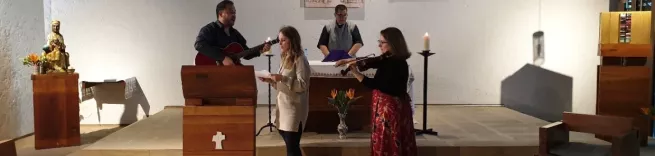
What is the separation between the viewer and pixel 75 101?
17.5 feet

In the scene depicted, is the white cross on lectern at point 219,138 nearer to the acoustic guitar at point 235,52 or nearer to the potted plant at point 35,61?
the acoustic guitar at point 235,52

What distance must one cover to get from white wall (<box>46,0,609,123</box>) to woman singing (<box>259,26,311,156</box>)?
10.3 ft

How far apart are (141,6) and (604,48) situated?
16.0 ft

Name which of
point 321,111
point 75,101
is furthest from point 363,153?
point 75,101

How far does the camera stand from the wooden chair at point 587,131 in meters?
2.99

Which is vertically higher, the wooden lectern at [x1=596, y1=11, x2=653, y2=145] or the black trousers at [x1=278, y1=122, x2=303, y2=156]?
the wooden lectern at [x1=596, y1=11, x2=653, y2=145]

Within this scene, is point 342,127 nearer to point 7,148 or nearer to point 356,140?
point 356,140

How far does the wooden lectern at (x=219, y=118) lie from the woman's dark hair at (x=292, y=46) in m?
0.31

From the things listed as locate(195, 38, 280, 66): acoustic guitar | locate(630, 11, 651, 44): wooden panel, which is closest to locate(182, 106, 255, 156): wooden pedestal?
locate(195, 38, 280, 66): acoustic guitar

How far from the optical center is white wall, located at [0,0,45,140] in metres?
5.53

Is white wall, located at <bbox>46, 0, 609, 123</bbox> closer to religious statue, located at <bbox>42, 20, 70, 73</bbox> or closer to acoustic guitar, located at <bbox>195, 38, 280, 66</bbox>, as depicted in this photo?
religious statue, located at <bbox>42, 20, 70, 73</bbox>

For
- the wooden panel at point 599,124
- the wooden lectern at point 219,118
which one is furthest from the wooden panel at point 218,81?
the wooden panel at point 599,124

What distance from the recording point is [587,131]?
3.17 metres

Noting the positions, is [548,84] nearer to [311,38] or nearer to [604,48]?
[604,48]
